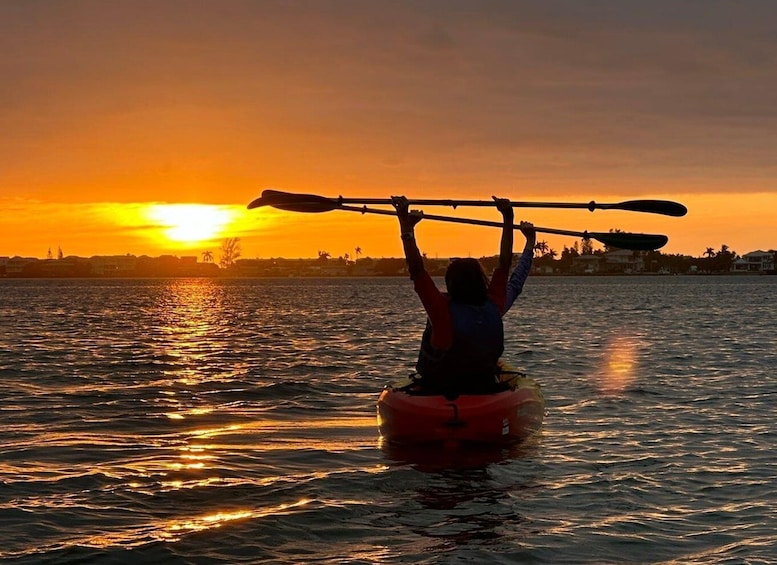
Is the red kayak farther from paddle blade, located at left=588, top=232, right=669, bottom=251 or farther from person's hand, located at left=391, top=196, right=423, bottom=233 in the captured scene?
paddle blade, located at left=588, top=232, right=669, bottom=251

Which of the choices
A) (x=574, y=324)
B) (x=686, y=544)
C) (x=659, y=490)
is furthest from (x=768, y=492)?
(x=574, y=324)

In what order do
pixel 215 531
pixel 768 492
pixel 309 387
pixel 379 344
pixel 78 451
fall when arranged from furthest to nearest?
pixel 379 344 → pixel 309 387 → pixel 78 451 → pixel 768 492 → pixel 215 531

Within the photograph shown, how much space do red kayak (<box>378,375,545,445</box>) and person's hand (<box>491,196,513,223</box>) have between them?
2.25 metres

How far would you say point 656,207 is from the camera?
55.6ft

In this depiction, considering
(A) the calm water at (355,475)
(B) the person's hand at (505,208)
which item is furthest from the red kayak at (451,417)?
(B) the person's hand at (505,208)

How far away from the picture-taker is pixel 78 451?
1295 centimetres

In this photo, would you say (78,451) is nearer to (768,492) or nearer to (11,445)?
(11,445)

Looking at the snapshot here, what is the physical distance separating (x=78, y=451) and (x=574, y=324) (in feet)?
139

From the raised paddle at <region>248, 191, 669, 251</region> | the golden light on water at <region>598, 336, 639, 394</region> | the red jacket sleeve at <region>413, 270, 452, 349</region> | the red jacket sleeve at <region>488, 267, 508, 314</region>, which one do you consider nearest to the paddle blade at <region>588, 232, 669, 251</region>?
the raised paddle at <region>248, 191, 669, 251</region>

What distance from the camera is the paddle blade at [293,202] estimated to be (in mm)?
15445

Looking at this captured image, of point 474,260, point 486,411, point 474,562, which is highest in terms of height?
point 474,260

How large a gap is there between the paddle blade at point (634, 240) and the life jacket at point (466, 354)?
515 centimetres

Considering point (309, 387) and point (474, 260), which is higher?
point (474, 260)

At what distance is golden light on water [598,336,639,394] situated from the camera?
20844 mm
